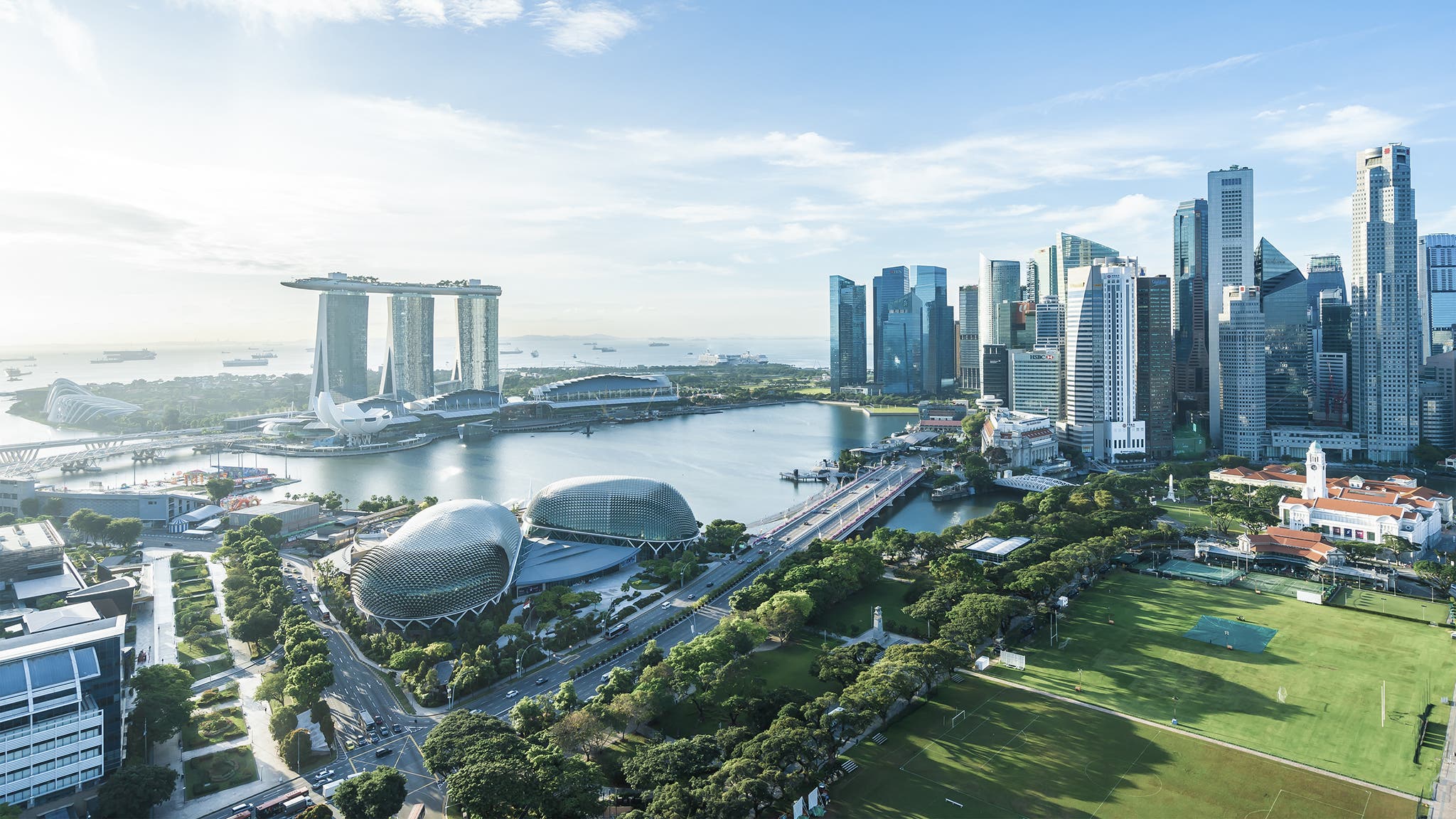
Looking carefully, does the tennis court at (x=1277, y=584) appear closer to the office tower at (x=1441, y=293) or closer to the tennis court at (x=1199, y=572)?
the tennis court at (x=1199, y=572)

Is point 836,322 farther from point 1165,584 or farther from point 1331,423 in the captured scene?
point 1165,584

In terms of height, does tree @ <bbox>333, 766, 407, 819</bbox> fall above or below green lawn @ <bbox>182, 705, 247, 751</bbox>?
above

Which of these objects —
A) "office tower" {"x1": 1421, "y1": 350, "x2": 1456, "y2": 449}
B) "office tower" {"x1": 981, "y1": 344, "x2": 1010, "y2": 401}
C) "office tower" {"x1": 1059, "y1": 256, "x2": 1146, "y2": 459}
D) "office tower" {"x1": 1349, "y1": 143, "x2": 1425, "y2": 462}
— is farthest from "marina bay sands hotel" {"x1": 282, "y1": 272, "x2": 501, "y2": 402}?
"office tower" {"x1": 1421, "y1": 350, "x2": 1456, "y2": 449}

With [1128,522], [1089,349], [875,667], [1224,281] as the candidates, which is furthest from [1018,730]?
[1224,281]

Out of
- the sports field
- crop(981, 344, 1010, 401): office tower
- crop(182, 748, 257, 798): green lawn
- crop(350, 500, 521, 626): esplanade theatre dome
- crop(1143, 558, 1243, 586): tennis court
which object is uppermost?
crop(981, 344, 1010, 401): office tower

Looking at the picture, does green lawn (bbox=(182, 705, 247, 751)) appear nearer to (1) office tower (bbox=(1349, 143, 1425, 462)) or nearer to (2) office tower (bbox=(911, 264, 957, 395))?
(1) office tower (bbox=(1349, 143, 1425, 462))

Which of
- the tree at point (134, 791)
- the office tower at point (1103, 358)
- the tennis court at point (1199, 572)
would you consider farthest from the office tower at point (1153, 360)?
the tree at point (134, 791)
